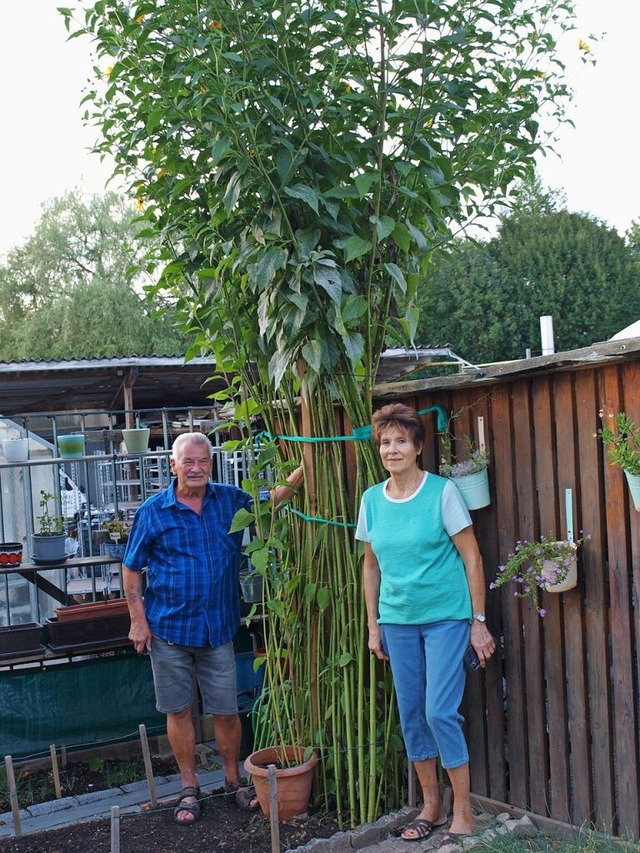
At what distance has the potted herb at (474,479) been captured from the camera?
3.03 m

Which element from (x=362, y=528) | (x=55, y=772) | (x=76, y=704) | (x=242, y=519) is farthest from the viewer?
(x=76, y=704)

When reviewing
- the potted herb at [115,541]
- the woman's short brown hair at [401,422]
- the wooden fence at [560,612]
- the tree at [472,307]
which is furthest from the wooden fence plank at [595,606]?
the tree at [472,307]

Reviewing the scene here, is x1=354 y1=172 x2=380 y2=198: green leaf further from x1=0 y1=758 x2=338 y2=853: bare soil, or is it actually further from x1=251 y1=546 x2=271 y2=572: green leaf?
x1=0 y1=758 x2=338 y2=853: bare soil

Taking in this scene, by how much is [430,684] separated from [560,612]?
0.48 m

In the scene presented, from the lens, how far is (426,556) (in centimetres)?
289

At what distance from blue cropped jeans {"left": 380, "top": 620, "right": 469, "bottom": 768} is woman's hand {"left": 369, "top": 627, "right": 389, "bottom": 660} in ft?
0.22

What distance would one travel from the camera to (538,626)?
9.63ft

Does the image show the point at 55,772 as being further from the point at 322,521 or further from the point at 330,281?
the point at 330,281

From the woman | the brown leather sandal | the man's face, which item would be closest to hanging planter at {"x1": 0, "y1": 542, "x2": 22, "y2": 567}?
the man's face

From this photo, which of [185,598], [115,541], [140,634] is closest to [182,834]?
[140,634]

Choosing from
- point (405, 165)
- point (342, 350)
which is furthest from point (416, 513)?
point (405, 165)

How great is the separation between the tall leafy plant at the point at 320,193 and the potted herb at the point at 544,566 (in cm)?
67

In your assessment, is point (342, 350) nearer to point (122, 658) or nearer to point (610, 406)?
point (610, 406)

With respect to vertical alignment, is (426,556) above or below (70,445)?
below
